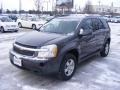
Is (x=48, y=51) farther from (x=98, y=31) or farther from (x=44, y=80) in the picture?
(x=98, y=31)

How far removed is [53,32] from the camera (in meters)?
5.66

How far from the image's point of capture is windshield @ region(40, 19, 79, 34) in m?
5.57

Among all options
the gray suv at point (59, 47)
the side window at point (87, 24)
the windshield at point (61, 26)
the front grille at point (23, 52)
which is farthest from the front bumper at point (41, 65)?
the side window at point (87, 24)

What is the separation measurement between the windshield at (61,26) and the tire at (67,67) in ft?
2.66

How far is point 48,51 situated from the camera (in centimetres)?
451

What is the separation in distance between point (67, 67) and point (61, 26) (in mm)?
1429

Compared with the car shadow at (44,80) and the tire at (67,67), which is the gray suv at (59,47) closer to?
the tire at (67,67)

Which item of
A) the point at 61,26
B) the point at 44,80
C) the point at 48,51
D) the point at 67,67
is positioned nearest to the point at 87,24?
the point at 61,26

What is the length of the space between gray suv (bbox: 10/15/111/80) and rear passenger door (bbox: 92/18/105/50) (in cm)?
5

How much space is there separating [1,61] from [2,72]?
1.22 metres

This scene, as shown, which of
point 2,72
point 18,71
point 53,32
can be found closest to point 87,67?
point 53,32

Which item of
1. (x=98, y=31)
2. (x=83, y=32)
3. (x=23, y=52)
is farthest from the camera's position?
(x=98, y=31)

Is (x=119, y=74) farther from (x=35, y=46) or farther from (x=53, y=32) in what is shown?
(x=35, y=46)

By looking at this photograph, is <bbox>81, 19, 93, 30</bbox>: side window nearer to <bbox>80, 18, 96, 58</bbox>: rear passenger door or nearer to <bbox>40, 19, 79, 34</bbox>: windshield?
<bbox>80, 18, 96, 58</bbox>: rear passenger door
